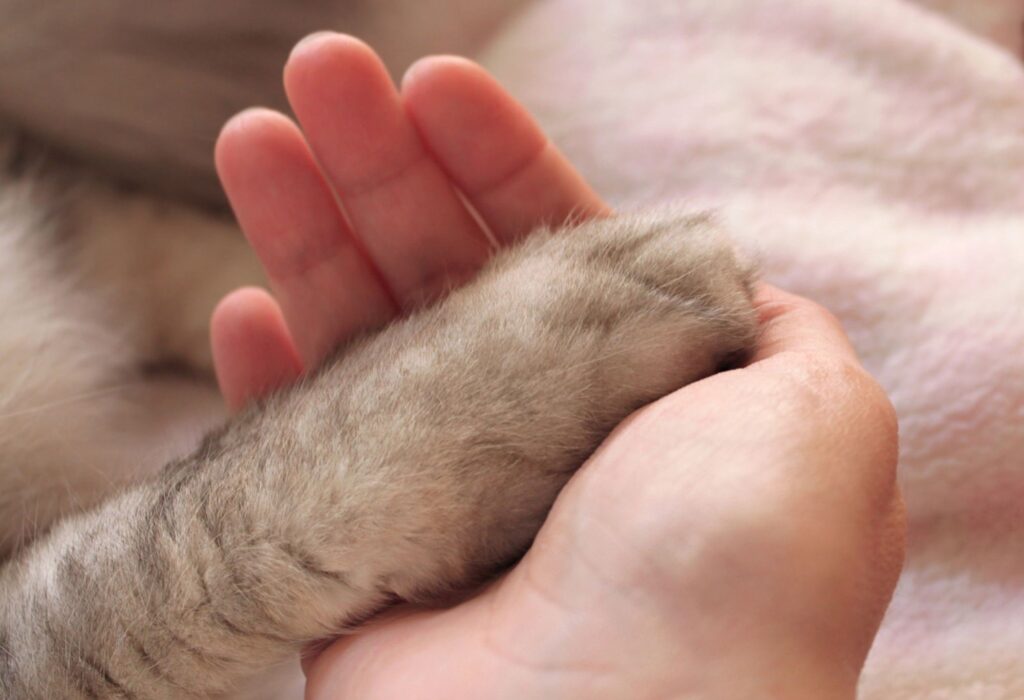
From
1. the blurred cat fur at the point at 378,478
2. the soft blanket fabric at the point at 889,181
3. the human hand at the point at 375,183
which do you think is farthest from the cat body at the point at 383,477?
the soft blanket fabric at the point at 889,181

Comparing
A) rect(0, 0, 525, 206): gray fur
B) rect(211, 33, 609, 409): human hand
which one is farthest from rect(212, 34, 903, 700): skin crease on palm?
rect(0, 0, 525, 206): gray fur

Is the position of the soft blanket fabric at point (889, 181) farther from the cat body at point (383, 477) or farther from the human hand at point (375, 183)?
the cat body at point (383, 477)

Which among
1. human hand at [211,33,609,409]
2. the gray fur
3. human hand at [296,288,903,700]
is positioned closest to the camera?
human hand at [296,288,903,700]

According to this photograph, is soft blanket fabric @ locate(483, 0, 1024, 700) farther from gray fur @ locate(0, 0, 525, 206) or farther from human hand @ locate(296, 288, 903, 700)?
human hand @ locate(296, 288, 903, 700)

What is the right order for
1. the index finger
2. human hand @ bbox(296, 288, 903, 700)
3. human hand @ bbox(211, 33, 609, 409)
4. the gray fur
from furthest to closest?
the gray fur < human hand @ bbox(211, 33, 609, 409) < the index finger < human hand @ bbox(296, 288, 903, 700)

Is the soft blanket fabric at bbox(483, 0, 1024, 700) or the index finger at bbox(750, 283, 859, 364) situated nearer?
the index finger at bbox(750, 283, 859, 364)

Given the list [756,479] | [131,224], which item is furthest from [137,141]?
[756,479]

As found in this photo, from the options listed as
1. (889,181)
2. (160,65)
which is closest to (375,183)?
(160,65)
